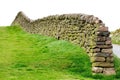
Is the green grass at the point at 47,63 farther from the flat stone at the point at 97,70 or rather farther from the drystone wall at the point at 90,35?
the drystone wall at the point at 90,35

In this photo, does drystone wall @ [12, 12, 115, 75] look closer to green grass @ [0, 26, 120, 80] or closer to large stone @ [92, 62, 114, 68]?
large stone @ [92, 62, 114, 68]

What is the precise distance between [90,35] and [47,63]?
93.7 inches

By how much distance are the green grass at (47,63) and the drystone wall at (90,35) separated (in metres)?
0.39

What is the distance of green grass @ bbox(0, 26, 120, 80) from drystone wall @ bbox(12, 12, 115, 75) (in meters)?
0.39

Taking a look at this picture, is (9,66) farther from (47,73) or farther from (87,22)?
(87,22)

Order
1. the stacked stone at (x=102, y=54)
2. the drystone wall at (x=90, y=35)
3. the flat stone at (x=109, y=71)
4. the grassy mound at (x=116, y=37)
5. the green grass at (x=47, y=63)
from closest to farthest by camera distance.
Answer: the green grass at (x=47, y=63) → the flat stone at (x=109, y=71) → the stacked stone at (x=102, y=54) → the drystone wall at (x=90, y=35) → the grassy mound at (x=116, y=37)

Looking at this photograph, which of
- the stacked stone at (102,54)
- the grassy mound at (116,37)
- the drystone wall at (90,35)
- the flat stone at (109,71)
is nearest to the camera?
the flat stone at (109,71)

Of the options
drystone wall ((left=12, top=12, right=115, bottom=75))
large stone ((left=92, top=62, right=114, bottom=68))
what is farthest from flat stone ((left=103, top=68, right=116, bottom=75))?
large stone ((left=92, top=62, right=114, bottom=68))

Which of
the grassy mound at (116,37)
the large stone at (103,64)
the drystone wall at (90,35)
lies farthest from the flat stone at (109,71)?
the grassy mound at (116,37)

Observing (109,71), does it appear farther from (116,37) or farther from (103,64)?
(116,37)

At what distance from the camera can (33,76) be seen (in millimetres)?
16578

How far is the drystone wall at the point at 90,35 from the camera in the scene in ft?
61.9

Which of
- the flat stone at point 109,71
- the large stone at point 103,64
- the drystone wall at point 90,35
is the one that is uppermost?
the drystone wall at point 90,35

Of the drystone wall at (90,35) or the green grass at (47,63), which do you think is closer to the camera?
the green grass at (47,63)
